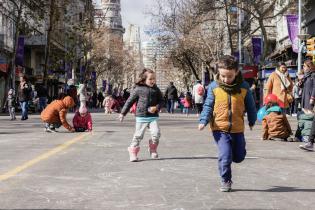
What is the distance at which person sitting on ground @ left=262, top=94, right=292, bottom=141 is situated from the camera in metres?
14.3

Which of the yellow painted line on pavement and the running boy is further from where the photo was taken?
the yellow painted line on pavement

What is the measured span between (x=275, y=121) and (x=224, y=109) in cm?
731

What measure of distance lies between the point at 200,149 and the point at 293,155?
68.9 inches

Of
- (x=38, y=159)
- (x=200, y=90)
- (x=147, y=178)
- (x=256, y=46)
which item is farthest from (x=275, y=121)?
(x=256, y=46)

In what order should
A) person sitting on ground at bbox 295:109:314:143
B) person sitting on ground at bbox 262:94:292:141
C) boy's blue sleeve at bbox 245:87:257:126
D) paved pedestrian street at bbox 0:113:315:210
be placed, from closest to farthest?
paved pedestrian street at bbox 0:113:315:210 < boy's blue sleeve at bbox 245:87:257:126 < person sitting on ground at bbox 295:109:314:143 < person sitting on ground at bbox 262:94:292:141

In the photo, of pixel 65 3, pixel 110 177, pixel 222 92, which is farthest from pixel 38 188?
pixel 65 3

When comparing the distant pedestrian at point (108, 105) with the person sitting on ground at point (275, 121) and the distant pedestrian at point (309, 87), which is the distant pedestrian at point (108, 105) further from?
the distant pedestrian at point (309, 87)

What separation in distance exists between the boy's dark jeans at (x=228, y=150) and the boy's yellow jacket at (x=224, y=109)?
67 millimetres

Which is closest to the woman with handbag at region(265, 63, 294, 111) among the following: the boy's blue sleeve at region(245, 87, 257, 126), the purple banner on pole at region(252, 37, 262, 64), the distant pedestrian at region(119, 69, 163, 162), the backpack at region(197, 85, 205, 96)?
the distant pedestrian at region(119, 69, 163, 162)

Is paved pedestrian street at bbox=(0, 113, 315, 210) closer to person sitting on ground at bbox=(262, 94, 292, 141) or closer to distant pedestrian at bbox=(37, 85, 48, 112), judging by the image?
person sitting on ground at bbox=(262, 94, 292, 141)

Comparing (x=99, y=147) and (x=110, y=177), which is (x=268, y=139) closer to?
(x=99, y=147)

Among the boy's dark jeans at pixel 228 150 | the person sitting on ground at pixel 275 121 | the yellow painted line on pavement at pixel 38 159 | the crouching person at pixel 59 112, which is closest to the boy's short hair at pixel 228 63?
the boy's dark jeans at pixel 228 150

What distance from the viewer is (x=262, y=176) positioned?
8.34m

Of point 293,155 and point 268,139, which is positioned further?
point 268,139
